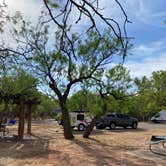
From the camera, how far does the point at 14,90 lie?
86.5 feet

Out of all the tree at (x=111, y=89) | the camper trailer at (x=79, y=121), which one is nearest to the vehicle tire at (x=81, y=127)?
the camper trailer at (x=79, y=121)

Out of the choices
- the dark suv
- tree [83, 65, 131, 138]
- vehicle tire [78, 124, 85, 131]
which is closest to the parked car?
vehicle tire [78, 124, 85, 131]

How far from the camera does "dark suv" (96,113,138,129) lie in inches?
1711

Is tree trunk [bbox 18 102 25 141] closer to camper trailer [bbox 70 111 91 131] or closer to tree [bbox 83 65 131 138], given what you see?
tree [bbox 83 65 131 138]

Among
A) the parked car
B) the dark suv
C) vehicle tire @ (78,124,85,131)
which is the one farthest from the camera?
the dark suv

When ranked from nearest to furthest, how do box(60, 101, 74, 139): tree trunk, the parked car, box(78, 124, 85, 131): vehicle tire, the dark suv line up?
box(60, 101, 74, 139): tree trunk, the parked car, box(78, 124, 85, 131): vehicle tire, the dark suv

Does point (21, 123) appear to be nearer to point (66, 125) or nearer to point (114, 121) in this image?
point (66, 125)

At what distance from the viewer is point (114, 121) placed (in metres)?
44.1

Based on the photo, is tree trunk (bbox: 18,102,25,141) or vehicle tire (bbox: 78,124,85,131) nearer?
tree trunk (bbox: 18,102,25,141)

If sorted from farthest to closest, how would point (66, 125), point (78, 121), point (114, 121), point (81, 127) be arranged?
point (114, 121), point (78, 121), point (81, 127), point (66, 125)

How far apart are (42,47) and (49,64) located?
3.60 feet

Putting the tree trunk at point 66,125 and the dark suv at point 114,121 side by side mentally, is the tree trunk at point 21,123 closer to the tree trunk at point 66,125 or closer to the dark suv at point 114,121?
the tree trunk at point 66,125

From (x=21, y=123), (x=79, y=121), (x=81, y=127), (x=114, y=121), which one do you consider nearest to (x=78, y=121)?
(x=79, y=121)

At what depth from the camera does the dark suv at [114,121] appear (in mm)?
43469
